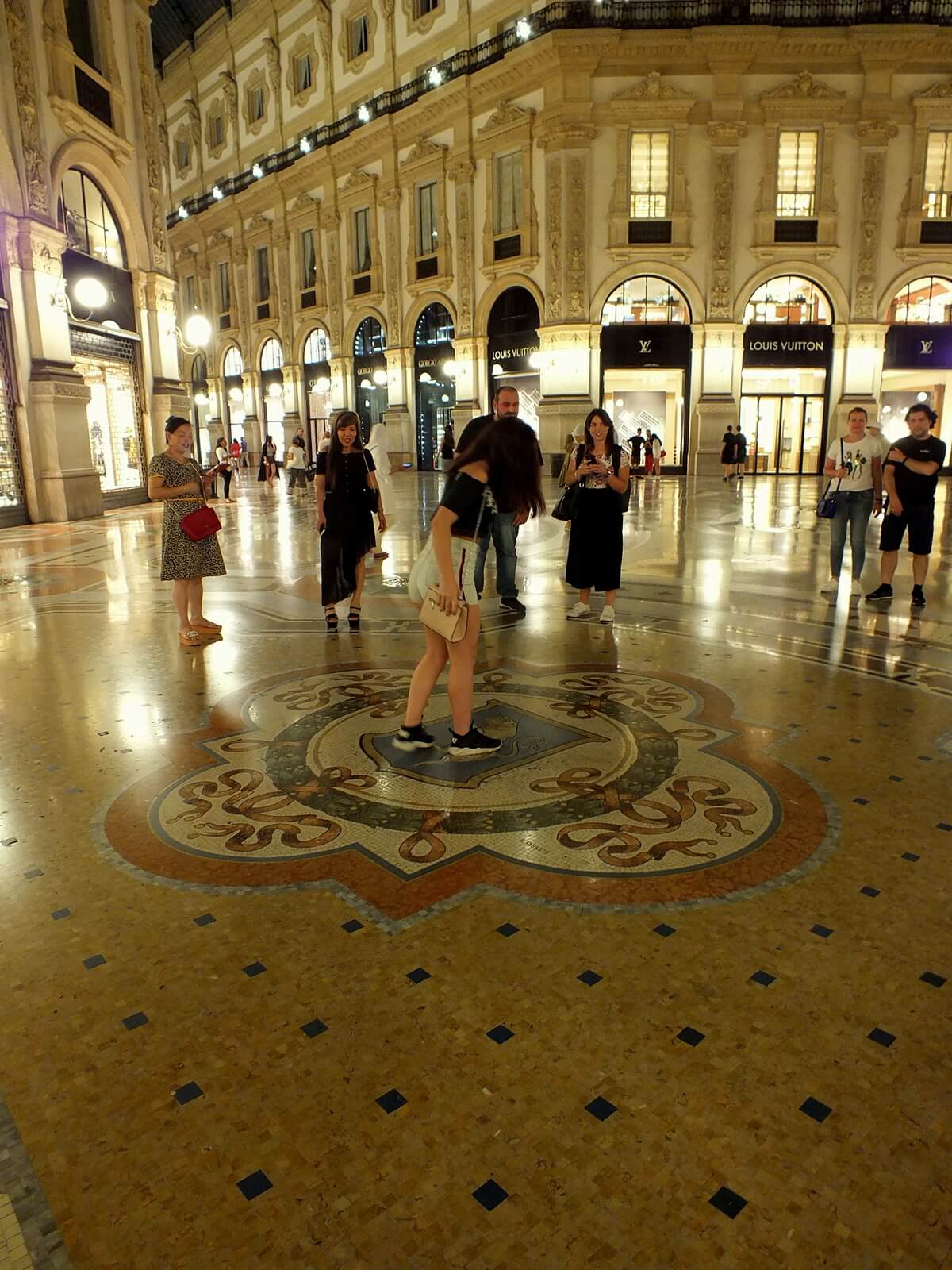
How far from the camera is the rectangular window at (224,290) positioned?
37.3 meters

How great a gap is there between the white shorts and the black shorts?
469 centimetres

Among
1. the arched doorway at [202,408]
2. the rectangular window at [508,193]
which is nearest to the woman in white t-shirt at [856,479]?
the rectangular window at [508,193]

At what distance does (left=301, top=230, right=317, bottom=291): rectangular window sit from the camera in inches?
1267

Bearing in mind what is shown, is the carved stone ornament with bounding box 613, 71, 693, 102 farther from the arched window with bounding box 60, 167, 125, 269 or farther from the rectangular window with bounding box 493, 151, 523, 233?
the arched window with bounding box 60, 167, 125, 269

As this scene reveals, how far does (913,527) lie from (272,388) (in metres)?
32.1

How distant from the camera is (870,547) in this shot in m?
10.3

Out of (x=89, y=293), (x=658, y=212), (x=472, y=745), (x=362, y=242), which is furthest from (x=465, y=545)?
(x=362, y=242)

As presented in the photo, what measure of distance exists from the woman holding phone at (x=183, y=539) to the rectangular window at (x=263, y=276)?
1262 inches

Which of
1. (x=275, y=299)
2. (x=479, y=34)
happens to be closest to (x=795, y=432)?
(x=479, y=34)

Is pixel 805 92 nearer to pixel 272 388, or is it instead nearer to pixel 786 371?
Answer: pixel 786 371

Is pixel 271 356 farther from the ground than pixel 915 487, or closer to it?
farther from the ground

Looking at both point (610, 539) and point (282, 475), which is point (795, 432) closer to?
point (282, 475)

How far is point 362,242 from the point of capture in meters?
30.1

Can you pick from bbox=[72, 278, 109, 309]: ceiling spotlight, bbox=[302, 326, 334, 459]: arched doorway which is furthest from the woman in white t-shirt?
bbox=[302, 326, 334, 459]: arched doorway
